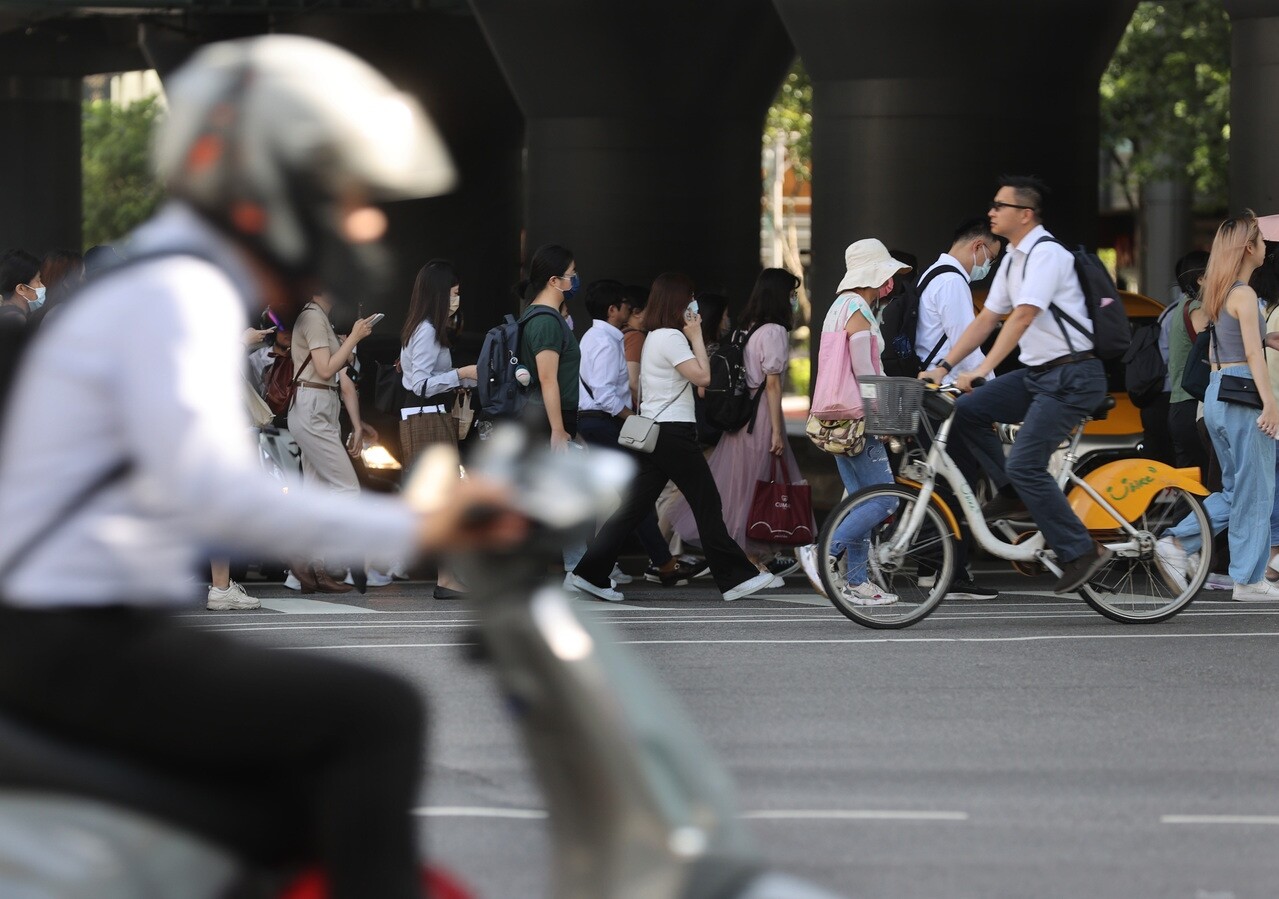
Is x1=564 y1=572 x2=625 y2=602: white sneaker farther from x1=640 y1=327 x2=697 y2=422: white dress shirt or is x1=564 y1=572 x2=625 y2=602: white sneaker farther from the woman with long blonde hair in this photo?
the woman with long blonde hair

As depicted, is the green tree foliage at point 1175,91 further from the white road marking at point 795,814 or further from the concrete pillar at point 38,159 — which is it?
the white road marking at point 795,814

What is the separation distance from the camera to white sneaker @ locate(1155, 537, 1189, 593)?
385 inches

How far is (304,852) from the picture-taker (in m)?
2.81

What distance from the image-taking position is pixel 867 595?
9.82 meters

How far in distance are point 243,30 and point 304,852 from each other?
1309 inches

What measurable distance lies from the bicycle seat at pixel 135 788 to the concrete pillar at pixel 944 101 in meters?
15.3

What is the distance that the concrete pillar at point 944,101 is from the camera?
17.6m

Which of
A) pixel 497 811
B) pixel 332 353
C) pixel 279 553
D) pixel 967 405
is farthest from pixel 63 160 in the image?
pixel 279 553

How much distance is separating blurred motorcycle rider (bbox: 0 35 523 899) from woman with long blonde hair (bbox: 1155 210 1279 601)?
833cm

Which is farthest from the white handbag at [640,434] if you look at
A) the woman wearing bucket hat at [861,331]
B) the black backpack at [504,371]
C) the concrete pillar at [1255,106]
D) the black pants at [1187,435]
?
the concrete pillar at [1255,106]

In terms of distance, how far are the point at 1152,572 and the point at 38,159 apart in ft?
116

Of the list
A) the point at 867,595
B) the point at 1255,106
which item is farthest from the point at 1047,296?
the point at 1255,106

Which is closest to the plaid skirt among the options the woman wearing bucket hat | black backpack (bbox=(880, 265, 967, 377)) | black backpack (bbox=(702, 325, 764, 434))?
black backpack (bbox=(702, 325, 764, 434))

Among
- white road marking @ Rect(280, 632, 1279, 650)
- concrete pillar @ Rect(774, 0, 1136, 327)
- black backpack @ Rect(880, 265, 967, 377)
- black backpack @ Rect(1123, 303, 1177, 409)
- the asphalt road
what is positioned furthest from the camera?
concrete pillar @ Rect(774, 0, 1136, 327)
